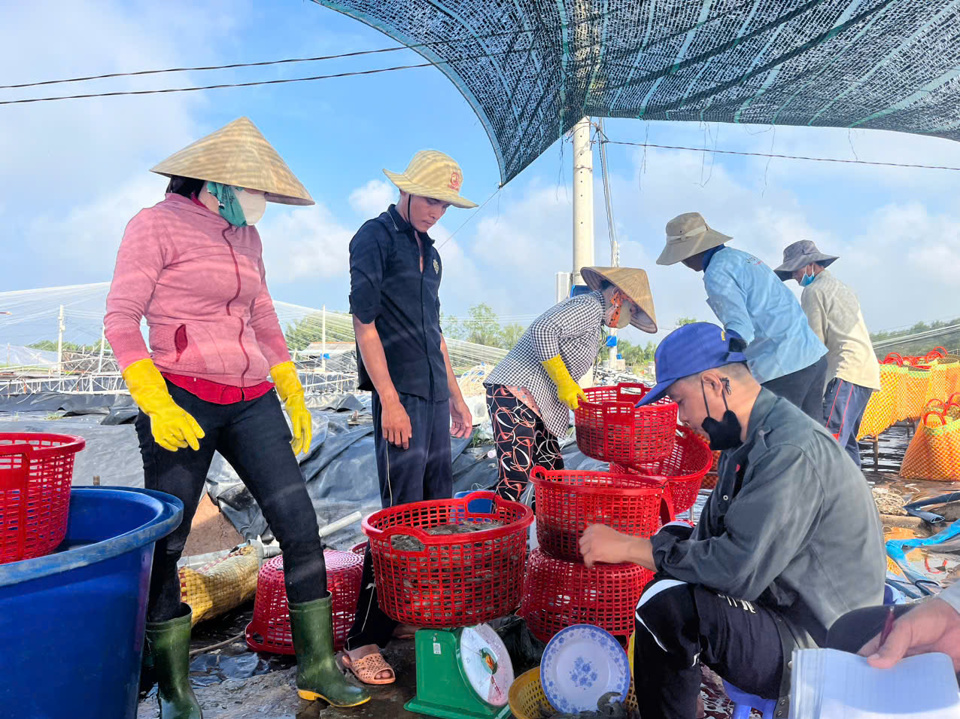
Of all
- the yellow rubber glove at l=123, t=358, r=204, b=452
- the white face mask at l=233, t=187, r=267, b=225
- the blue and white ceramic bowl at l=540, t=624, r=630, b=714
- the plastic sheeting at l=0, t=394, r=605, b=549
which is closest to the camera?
the yellow rubber glove at l=123, t=358, r=204, b=452

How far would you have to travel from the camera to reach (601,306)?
3223mm

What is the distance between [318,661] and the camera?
2.13 metres

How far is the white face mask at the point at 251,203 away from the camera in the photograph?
80.1 inches

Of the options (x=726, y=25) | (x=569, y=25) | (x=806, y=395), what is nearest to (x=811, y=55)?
(x=726, y=25)

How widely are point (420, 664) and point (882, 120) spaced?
582 centimetres

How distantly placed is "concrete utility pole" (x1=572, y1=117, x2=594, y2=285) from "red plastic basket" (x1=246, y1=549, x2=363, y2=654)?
13.6ft

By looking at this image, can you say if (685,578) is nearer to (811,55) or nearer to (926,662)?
(926,662)

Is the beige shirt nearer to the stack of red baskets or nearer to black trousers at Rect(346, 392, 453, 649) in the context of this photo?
the stack of red baskets

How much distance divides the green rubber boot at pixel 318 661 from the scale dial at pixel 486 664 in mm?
372

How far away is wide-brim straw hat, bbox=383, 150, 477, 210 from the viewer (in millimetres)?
2561

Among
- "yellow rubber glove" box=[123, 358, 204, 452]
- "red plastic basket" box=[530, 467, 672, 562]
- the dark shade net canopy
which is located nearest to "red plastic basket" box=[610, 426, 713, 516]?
"red plastic basket" box=[530, 467, 672, 562]

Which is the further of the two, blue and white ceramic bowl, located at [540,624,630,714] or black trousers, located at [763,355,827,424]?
black trousers, located at [763,355,827,424]

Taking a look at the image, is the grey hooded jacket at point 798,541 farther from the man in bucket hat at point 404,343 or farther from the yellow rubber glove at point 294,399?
the yellow rubber glove at point 294,399

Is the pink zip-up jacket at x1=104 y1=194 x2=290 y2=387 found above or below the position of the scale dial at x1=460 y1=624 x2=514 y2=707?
above
